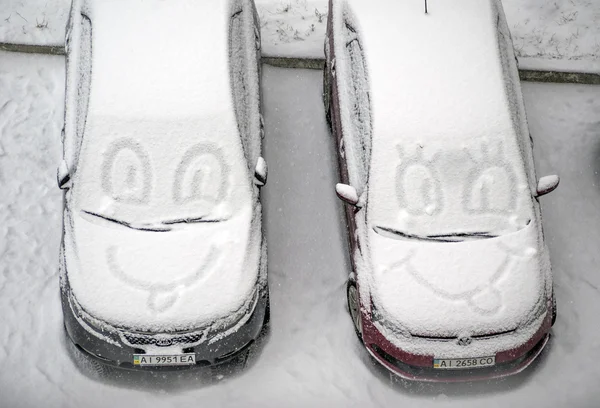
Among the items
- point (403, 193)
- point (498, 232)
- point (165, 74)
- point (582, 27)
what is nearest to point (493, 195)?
point (498, 232)

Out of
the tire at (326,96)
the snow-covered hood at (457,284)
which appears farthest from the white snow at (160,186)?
the tire at (326,96)

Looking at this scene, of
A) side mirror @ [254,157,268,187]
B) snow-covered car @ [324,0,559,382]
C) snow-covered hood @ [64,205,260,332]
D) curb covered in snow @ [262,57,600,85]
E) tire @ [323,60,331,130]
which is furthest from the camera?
curb covered in snow @ [262,57,600,85]

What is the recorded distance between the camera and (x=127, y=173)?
5.33m

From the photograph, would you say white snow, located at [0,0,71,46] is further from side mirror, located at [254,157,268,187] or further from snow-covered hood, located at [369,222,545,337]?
snow-covered hood, located at [369,222,545,337]

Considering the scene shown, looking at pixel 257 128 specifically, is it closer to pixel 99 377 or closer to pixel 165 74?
pixel 165 74

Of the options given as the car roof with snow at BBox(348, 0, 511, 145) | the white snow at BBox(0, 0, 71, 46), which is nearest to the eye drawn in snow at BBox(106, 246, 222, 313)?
the car roof with snow at BBox(348, 0, 511, 145)

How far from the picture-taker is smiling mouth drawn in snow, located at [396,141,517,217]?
5.35 meters

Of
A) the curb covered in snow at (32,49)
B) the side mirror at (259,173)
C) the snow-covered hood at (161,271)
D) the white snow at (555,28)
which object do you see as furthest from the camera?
the white snow at (555,28)

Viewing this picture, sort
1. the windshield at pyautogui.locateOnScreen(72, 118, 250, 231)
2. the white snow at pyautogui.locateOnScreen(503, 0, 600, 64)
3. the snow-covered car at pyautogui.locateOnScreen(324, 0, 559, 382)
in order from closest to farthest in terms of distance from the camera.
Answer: the snow-covered car at pyautogui.locateOnScreen(324, 0, 559, 382) < the windshield at pyautogui.locateOnScreen(72, 118, 250, 231) < the white snow at pyautogui.locateOnScreen(503, 0, 600, 64)

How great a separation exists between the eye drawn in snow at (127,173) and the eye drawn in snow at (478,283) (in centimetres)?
209

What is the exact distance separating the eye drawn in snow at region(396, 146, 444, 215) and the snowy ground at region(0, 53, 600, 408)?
118cm

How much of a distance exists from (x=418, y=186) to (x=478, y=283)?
35.9 inches

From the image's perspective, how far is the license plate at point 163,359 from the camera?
5.16 m

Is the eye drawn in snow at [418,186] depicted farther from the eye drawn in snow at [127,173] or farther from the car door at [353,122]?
the eye drawn in snow at [127,173]
